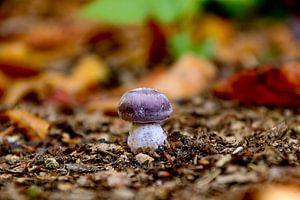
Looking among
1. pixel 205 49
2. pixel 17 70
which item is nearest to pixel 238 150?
pixel 205 49

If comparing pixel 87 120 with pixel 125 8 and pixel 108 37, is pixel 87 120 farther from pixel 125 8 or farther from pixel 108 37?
pixel 108 37

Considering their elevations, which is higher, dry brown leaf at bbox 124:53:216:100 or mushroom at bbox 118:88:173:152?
dry brown leaf at bbox 124:53:216:100

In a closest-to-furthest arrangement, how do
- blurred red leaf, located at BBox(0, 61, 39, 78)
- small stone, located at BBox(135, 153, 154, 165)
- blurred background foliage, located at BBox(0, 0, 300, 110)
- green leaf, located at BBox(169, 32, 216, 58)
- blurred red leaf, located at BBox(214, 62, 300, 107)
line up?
small stone, located at BBox(135, 153, 154, 165), blurred red leaf, located at BBox(214, 62, 300, 107), blurred background foliage, located at BBox(0, 0, 300, 110), green leaf, located at BBox(169, 32, 216, 58), blurred red leaf, located at BBox(0, 61, 39, 78)

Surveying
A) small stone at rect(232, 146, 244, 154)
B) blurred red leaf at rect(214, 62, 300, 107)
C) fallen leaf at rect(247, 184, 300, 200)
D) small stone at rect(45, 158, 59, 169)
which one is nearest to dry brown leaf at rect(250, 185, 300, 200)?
fallen leaf at rect(247, 184, 300, 200)

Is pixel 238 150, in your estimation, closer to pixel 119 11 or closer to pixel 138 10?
pixel 138 10

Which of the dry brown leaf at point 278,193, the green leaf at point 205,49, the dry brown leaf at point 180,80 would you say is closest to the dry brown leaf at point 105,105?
the dry brown leaf at point 180,80

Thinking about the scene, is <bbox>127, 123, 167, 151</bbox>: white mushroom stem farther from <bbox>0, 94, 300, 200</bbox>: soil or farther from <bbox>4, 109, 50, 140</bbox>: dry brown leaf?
<bbox>4, 109, 50, 140</bbox>: dry brown leaf
